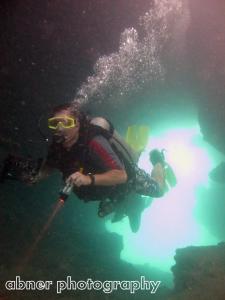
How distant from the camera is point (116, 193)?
5188 mm

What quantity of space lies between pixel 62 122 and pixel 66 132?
0.44ft

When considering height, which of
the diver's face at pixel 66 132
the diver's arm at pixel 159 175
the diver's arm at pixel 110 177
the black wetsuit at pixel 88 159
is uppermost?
the diver's arm at pixel 159 175

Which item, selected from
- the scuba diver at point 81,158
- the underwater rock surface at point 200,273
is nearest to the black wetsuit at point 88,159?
the scuba diver at point 81,158

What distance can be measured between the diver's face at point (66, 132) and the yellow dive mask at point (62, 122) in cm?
2

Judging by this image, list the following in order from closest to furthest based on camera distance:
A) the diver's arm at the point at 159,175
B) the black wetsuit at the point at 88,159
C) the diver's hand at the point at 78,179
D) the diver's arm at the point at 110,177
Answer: the diver's hand at the point at 78,179 → the diver's arm at the point at 110,177 → the black wetsuit at the point at 88,159 → the diver's arm at the point at 159,175

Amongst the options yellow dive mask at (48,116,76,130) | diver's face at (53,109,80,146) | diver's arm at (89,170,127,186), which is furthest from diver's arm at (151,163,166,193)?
yellow dive mask at (48,116,76,130)

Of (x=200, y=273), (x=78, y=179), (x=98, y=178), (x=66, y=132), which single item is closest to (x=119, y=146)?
(x=66, y=132)

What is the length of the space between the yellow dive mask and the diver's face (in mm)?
20

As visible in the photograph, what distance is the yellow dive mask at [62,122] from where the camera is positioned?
4.18 metres

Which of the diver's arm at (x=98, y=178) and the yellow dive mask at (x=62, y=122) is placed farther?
the yellow dive mask at (x=62, y=122)

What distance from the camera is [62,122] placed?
4.18 meters

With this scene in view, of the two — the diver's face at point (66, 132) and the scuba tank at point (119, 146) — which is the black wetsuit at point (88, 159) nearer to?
the diver's face at point (66, 132)

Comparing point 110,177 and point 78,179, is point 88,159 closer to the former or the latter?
point 110,177

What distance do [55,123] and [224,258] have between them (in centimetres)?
593
